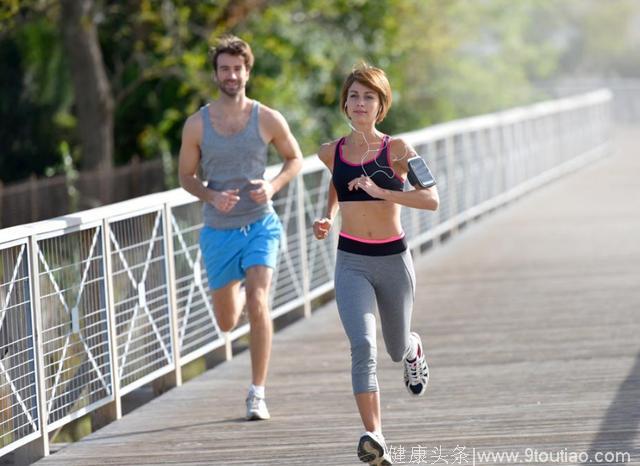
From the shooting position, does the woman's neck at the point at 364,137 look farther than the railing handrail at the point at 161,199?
No

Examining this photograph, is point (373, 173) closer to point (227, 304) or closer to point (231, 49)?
point (231, 49)

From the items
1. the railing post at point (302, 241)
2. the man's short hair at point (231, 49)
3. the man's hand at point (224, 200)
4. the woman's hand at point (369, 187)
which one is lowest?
the railing post at point (302, 241)

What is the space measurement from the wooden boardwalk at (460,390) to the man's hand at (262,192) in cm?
108

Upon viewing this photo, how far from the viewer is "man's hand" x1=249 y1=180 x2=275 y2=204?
8047mm

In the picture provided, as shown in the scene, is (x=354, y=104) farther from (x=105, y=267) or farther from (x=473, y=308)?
(x=473, y=308)

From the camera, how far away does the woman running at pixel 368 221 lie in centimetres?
667

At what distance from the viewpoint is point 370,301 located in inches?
269

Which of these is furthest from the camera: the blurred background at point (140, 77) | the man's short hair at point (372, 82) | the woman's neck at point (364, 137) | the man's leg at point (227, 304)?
the blurred background at point (140, 77)

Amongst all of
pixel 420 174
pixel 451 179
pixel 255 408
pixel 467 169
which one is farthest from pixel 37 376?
pixel 467 169

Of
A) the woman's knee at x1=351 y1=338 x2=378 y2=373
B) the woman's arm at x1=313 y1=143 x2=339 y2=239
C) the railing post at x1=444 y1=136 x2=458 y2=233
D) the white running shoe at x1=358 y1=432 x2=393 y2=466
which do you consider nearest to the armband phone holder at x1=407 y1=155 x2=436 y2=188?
the woman's arm at x1=313 y1=143 x2=339 y2=239

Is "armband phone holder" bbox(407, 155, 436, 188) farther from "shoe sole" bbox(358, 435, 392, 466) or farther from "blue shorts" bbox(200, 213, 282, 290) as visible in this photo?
"blue shorts" bbox(200, 213, 282, 290)

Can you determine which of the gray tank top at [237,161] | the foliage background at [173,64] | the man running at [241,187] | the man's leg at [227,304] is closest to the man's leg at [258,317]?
the man running at [241,187]

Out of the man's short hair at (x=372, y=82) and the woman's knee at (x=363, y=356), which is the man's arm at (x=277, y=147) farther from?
the woman's knee at (x=363, y=356)

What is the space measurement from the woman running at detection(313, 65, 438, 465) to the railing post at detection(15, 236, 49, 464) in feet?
4.51
